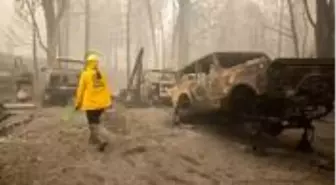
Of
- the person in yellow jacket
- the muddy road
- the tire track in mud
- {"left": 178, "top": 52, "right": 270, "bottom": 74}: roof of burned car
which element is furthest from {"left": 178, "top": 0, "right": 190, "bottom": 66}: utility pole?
the person in yellow jacket

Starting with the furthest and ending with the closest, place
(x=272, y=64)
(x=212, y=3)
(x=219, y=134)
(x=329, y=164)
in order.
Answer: (x=212, y=3) < (x=219, y=134) < (x=272, y=64) < (x=329, y=164)

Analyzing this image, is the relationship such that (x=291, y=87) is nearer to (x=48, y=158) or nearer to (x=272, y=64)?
(x=272, y=64)

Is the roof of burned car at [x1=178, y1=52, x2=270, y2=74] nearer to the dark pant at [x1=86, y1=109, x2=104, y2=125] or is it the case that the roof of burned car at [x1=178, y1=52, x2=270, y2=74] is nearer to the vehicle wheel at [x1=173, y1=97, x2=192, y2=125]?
the vehicle wheel at [x1=173, y1=97, x2=192, y2=125]

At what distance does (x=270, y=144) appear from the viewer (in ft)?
33.7

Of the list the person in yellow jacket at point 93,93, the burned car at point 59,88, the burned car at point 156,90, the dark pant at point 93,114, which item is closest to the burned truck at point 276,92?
the person in yellow jacket at point 93,93

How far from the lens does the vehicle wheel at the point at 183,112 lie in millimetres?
13309

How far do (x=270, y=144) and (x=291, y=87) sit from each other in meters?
1.84

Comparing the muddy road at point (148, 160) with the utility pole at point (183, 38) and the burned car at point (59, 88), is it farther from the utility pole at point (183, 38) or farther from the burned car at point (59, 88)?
the utility pole at point (183, 38)

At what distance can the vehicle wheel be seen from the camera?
43.7 ft

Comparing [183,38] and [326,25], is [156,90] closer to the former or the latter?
[326,25]

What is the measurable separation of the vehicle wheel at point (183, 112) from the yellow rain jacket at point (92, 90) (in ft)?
13.4

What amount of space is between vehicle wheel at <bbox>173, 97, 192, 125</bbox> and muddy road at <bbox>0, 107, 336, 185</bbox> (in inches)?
45.8

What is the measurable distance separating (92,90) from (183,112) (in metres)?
4.82

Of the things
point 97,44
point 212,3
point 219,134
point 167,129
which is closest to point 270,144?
point 219,134
